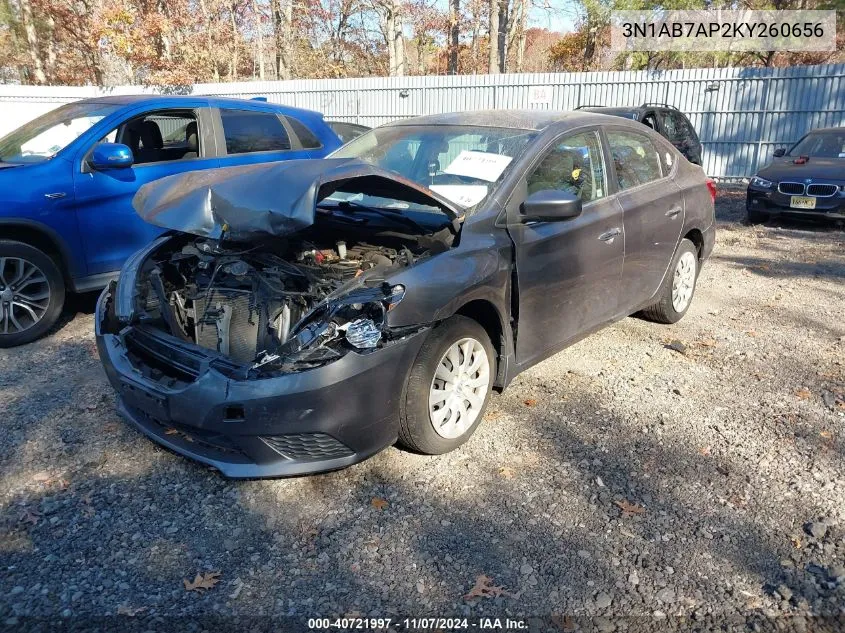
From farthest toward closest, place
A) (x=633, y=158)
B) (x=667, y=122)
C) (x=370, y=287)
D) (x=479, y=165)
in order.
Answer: (x=667, y=122), (x=633, y=158), (x=479, y=165), (x=370, y=287)

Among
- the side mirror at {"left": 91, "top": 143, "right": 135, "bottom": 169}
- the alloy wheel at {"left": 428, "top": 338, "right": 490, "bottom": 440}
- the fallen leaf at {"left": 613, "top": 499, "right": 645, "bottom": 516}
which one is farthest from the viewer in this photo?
the side mirror at {"left": 91, "top": 143, "right": 135, "bottom": 169}

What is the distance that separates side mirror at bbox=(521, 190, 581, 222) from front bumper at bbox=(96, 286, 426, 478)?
1.06 meters

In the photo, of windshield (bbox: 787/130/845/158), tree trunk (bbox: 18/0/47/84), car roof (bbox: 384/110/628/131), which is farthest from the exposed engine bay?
tree trunk (bbox: 18/0/47/84)

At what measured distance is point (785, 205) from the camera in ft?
32.5

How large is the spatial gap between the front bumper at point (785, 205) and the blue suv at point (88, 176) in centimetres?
750

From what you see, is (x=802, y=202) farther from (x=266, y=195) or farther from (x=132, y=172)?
(x=266, y=195)

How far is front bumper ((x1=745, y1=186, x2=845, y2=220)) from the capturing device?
9.54 m

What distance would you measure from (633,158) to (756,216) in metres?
6.82

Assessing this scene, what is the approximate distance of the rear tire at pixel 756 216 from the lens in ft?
34.3

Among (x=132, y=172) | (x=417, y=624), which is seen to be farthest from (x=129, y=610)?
(x=132, y=172)

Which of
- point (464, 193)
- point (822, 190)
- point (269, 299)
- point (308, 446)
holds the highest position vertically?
point (464, 193)

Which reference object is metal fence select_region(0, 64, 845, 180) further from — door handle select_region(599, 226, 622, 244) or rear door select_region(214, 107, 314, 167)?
door handle select_region(599, 226, 622, 244)

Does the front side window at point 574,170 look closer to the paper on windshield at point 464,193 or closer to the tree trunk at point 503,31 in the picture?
the paper on windshield at point 464,193

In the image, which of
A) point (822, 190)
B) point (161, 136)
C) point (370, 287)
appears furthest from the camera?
point (822, 190)
